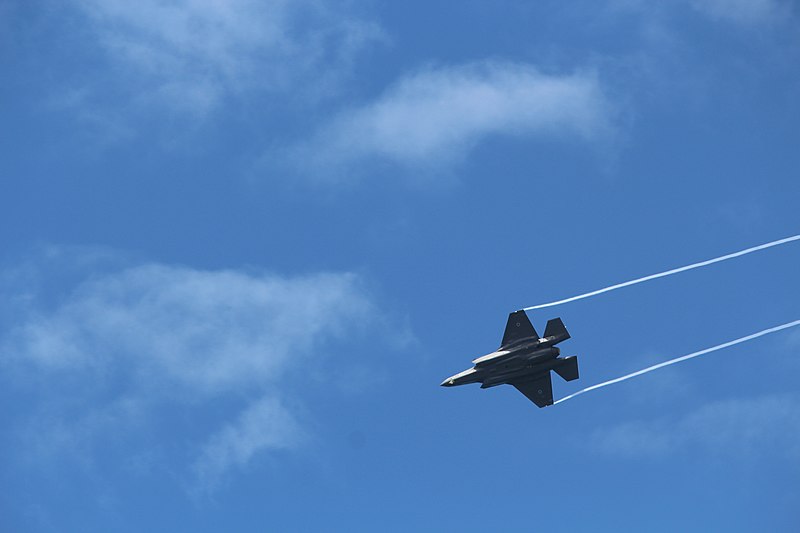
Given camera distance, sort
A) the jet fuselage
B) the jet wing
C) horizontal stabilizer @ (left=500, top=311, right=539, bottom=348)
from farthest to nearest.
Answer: the jet wing < horizontal stabilizer @ (left=500, top=311, right=539, bottom=348) < the jet fuselage

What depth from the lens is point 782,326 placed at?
236 feet

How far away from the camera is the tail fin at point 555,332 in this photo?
85688 mm

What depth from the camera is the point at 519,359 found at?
8569 centimetres

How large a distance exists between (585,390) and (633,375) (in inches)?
238

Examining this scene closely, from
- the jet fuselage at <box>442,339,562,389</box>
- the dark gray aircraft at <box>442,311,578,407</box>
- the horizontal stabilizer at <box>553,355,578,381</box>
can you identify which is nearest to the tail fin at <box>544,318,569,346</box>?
the dark gray aircraft at <box>442,311,578,407</box>

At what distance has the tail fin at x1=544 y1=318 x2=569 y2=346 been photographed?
85688 millimetres

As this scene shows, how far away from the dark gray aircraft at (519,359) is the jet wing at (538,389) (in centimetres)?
10

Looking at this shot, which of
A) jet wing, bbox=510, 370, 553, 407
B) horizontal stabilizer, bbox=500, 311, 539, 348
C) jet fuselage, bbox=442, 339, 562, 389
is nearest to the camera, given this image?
jet fuselage, bbox=442, 339, 562, 389

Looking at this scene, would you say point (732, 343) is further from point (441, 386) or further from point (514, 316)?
point (441, 386)

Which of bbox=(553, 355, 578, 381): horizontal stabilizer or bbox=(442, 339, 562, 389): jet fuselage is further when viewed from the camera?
bbox=(553, 355, 578, 381): horizontal stabilizer

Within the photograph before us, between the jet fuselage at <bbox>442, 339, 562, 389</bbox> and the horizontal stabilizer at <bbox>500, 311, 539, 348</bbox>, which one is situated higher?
the horizontal stabilizer at <bbox>500, 311, 539, 348</bbox>

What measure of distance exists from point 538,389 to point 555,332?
21.5 feet

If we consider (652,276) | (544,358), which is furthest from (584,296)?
(544,358)

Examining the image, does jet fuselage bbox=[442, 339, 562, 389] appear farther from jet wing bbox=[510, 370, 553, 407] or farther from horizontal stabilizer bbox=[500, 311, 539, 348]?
jet wing bbox=[510, 370, 553, 407]
